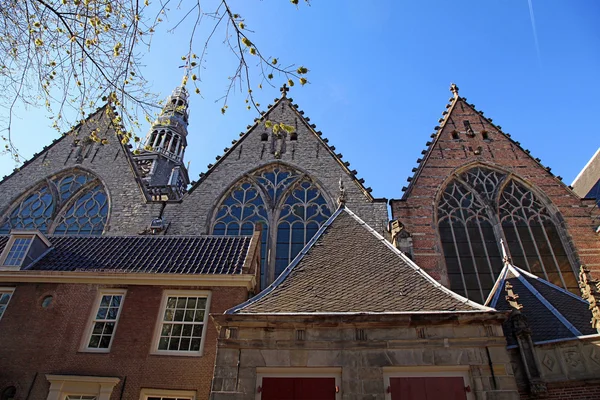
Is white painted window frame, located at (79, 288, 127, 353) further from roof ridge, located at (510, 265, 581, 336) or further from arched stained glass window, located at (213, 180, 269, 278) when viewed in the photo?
roof ridge, located at (510, 265, 581, 336)

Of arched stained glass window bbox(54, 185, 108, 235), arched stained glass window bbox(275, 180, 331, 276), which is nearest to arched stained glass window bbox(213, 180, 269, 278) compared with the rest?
arched stained glass window bbox(275, 180, 331, 276)

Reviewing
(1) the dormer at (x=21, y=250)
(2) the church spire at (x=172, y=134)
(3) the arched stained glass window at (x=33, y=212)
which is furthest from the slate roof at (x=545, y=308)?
(2) the church spire at (x=172, y=134)

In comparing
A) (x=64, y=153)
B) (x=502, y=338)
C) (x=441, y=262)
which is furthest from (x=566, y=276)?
(x=64, y=153)

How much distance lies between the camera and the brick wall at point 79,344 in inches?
320

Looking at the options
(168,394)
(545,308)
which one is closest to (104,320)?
(168,394)

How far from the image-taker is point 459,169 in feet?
50.9

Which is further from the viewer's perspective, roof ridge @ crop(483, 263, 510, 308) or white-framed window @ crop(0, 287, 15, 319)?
roof ridge @ crop(483, 263, 510, 308)

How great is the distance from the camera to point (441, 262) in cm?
1288

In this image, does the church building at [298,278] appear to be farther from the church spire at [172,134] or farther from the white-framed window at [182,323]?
the church spire at [172,134]

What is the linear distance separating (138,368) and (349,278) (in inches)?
174

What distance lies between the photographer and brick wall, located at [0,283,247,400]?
8141mm

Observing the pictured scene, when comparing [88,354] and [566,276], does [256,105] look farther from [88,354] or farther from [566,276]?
[566,276]

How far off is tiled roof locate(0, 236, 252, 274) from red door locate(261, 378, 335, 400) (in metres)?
3.44

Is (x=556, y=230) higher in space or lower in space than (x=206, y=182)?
lower
